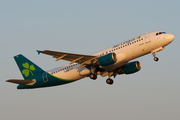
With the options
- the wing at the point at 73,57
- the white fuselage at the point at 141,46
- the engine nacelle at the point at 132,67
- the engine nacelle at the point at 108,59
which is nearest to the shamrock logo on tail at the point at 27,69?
the wing at the point at 73,57

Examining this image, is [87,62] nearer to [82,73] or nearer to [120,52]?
[82,73]

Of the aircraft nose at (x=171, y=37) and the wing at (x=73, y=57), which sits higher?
the aircraft nose at (x=171, y=37)

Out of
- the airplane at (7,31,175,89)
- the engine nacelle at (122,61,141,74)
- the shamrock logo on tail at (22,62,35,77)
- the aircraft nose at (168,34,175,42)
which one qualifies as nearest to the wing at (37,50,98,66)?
the airplane at (7,31,175,89)

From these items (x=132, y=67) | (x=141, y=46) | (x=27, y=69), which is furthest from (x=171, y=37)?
(x=27, y=69)

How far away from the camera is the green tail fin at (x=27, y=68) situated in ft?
165

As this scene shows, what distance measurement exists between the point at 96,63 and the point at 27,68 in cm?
1334

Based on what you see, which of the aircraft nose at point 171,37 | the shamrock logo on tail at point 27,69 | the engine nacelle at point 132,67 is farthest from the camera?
the shamrock logo on tail at point 27,69

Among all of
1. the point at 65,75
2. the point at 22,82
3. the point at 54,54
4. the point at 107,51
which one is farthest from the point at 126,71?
the point at 22,82

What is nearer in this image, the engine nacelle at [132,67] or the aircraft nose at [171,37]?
the aircraft nose at [171,37]

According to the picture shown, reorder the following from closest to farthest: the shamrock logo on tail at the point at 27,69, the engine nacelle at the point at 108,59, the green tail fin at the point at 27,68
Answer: the engine nacelle at the point at 108,59
the green tail fin at the point at 27,68
the shamrock logo on tail at the point at 27,69

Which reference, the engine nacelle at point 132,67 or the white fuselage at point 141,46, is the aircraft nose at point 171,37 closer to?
the white fuselage at point 141,46

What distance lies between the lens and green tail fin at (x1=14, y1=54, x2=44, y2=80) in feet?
165

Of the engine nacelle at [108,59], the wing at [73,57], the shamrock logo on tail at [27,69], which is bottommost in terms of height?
the engine nacelle at [108,59]

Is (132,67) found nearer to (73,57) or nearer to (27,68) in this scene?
(73,57)
